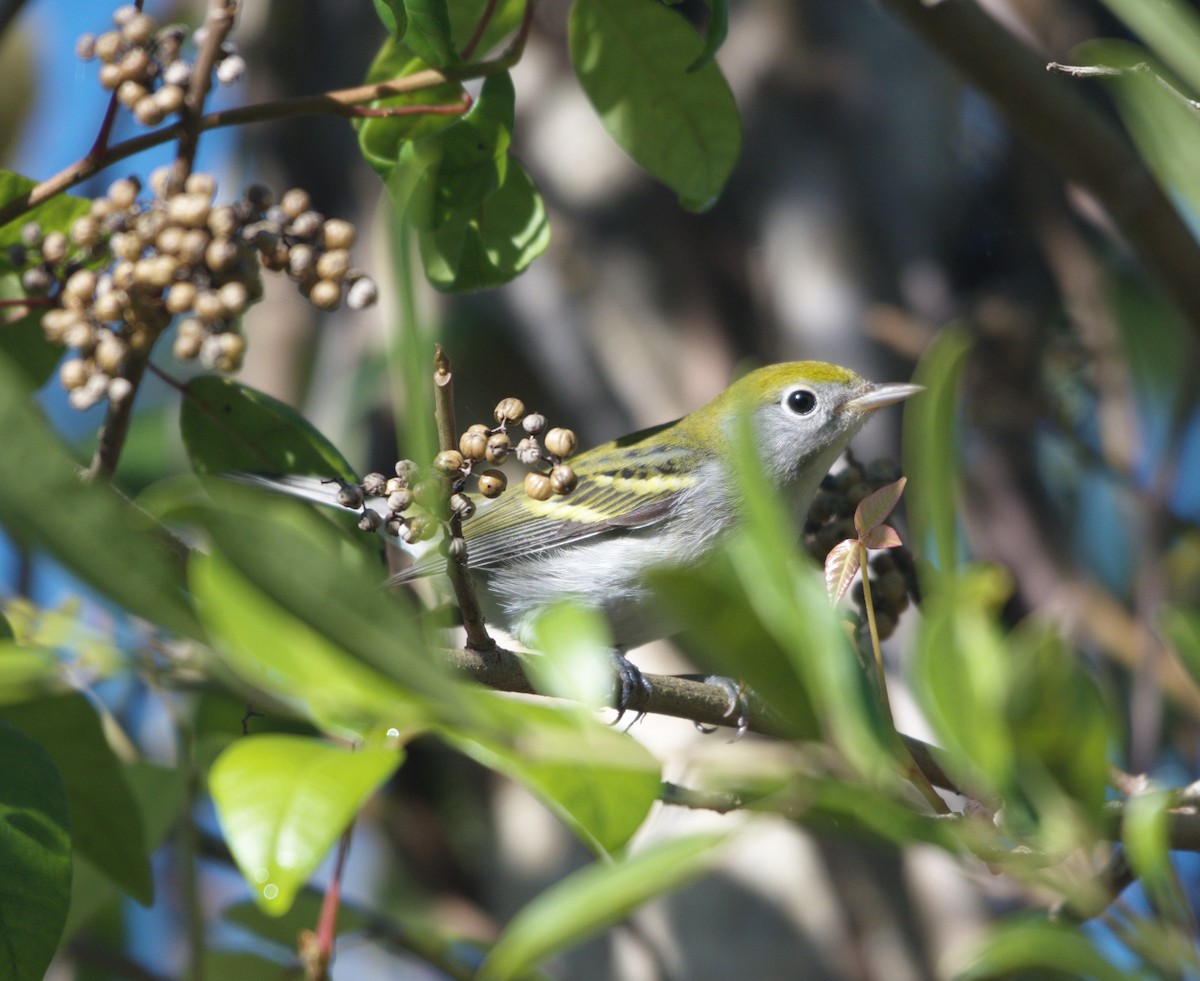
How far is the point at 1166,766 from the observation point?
310 cm

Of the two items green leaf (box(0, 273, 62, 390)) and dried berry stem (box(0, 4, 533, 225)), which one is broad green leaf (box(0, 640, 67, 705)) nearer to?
dried berry stem (box(0, 4, 533, 225))

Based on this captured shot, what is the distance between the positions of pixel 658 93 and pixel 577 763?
1173 millimetres

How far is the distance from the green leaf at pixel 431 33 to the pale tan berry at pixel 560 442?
0.43m

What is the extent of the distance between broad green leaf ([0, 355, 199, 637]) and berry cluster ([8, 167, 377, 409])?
0.59 meters

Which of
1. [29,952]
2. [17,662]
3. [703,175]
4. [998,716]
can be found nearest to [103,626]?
[29,952]

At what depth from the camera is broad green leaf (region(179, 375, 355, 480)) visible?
5.36ft

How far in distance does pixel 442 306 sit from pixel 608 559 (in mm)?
1780

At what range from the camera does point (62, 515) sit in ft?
1.98

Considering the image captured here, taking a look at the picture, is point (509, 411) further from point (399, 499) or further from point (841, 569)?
point (841, 569)

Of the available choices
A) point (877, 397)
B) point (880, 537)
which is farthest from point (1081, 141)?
point (880, 537)

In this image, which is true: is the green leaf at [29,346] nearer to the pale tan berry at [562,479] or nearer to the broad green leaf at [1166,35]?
the pale tan berry at [562,479]

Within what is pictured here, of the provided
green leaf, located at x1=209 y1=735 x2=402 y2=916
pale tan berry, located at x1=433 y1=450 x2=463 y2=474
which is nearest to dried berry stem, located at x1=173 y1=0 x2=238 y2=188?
pale tan berry, located at x1=433 y1=450 x2=463 y2=474

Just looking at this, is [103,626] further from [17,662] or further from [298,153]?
[298,153]

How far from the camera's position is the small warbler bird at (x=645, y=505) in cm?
280
